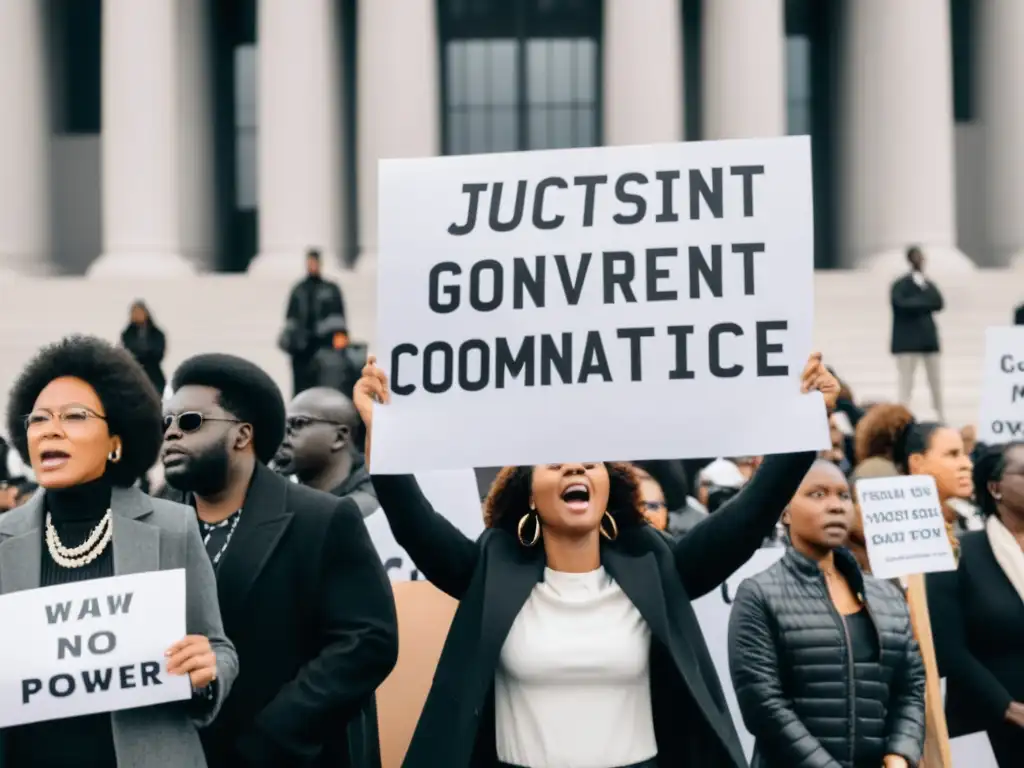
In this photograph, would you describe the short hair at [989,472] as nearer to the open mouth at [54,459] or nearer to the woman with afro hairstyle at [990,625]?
the woman with afro hairstyle at [990,625]

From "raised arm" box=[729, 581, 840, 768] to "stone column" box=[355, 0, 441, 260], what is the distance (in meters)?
27.2

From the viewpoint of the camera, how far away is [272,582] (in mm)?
5602

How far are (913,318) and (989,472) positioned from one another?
15912mm

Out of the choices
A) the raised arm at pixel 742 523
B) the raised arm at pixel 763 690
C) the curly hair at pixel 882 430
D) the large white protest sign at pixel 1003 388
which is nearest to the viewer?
the raised arm at pixel 742 523

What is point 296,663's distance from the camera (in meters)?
5.62

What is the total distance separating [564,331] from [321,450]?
270cm

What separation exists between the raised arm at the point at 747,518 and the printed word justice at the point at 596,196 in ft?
2.36

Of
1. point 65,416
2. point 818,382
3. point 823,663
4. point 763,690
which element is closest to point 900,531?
point 823,663

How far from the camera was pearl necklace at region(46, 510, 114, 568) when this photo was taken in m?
5.08

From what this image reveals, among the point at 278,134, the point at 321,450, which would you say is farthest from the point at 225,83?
the point at 321,450

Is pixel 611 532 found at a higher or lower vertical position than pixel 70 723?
higher

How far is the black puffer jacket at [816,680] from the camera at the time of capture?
6414 millimetres

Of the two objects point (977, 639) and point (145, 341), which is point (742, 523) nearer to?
point (977, 639)

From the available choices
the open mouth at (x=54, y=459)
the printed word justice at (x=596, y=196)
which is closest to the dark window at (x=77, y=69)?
the printed word justice at (x=596, y=196)
